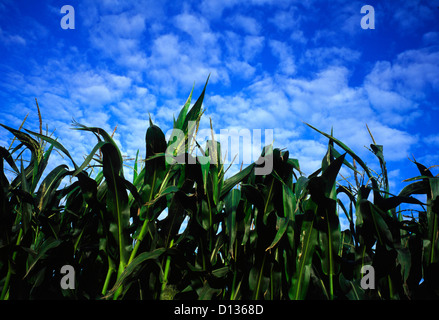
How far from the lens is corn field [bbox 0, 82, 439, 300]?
1.40 m

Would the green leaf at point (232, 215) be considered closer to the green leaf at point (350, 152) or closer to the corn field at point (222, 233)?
the corn field at point (222, 233)

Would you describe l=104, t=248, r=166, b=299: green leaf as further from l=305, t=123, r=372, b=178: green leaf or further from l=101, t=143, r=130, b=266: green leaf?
l=305, t=123, r=372, b=178: green leaf

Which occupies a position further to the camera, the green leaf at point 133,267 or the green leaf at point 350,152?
the green leaf at point 350,152

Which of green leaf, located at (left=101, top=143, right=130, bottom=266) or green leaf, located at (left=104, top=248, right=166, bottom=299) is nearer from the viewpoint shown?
green leaf, located at (left=104, top=248, right=166, bottom=299)

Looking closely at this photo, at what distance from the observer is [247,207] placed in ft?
5.16

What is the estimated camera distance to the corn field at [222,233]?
4.60ft

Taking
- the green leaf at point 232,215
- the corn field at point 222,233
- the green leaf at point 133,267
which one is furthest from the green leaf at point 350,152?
the green leaf at point 133,267

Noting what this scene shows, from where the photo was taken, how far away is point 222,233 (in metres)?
1.55

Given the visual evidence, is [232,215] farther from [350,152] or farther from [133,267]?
[350,152]

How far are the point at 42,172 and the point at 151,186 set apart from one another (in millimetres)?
827

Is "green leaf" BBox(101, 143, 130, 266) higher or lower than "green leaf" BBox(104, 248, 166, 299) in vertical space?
higher

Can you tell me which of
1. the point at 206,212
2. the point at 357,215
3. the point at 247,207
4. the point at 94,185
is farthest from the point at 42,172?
the point at 357,215

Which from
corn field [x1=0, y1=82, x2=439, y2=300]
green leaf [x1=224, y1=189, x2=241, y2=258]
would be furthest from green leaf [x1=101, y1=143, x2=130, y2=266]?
green leaf [x1=224, y1=189, x2=241, y2=258]
